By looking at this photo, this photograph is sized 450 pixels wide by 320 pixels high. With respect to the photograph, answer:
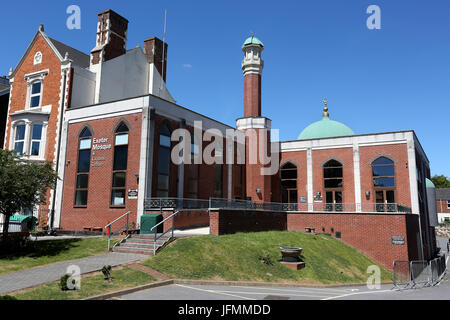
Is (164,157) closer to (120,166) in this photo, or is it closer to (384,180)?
(120,166)

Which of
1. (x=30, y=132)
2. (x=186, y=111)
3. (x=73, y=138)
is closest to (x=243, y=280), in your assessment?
(x=186, y=111)

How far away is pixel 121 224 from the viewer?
71.0 ft

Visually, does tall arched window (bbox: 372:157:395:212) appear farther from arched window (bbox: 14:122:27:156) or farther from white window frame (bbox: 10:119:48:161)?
arched window (bbox: 14:122:27:156)

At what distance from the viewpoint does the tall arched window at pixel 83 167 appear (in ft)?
78.3

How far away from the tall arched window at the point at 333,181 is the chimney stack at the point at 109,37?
20.7 meters

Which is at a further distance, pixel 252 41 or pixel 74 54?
pixel 252 41

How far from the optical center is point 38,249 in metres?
16.2

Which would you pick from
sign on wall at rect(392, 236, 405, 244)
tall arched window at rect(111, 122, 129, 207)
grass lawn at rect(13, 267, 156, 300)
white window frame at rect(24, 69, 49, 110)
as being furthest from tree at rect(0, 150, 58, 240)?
sign on wall at rect(392, 236, 405, 244)

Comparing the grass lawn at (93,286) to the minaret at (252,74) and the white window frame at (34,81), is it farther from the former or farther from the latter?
the minaret at (252,74)

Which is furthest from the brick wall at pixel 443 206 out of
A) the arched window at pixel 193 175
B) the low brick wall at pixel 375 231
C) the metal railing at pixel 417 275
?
the arched window at pixel 193 175

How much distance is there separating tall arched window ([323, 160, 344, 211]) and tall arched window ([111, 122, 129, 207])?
18.3 metres

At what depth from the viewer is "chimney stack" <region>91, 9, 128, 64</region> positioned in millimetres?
28125

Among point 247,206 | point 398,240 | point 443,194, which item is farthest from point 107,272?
point 443,194

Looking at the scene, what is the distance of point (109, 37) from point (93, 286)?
23248mm
